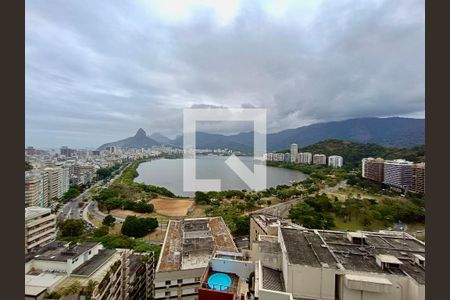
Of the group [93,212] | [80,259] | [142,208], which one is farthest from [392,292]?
[93,212]

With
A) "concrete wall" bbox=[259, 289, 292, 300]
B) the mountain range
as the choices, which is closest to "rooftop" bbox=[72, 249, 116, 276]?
"concrete wall" bbox=[259, 289, 292, 300]

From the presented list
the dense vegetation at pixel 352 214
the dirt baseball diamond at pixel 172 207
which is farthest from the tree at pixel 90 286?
the dirt baseball diamond at pixel 172 207

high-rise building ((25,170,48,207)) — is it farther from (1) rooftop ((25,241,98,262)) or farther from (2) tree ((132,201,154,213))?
(1) rooftop ((25,241,98,262))

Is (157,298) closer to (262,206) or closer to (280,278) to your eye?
(280,278)

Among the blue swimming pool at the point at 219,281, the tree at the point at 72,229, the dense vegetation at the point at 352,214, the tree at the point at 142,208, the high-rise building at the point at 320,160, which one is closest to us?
the blue swimming pool at the point at 219,281

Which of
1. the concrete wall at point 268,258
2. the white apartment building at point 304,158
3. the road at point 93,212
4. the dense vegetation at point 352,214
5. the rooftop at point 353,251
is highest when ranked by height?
the white apartment building at point 304,158

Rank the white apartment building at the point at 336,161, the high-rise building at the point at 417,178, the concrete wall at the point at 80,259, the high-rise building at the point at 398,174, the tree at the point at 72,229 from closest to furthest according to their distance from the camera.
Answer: the concrete wall at the point at 80,259 → the tree at the point at 72,229 → the high-rise building at the point at 417,178 → the high-rise building at the point at 398,174 → the white apartment building at the point at 336,161

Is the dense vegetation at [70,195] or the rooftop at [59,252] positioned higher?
the rooftop at [59,252]

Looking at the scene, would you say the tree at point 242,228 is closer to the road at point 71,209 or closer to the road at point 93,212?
the road at point 93,212
